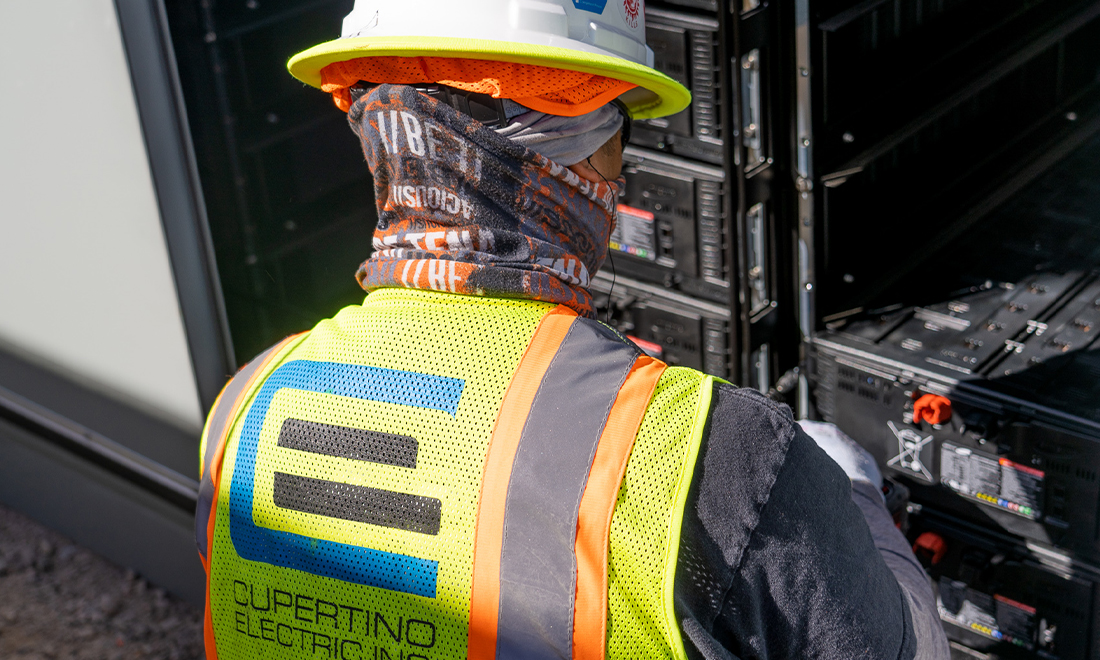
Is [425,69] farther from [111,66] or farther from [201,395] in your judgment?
[201,395]

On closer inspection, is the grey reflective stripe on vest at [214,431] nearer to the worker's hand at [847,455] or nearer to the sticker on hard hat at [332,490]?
the sticker on hard hat at [332,490]

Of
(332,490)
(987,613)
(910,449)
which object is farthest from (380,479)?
(987,613)

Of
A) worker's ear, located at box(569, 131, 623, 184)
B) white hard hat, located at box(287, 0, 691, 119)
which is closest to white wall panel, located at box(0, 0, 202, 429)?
white hard hat, located at box(287, 0, 691, 119)

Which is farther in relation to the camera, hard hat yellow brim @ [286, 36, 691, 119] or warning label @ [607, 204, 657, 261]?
warning label @ [607, 204, 657, 261]

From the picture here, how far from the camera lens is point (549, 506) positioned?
1311 mm

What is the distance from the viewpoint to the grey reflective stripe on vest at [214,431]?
1.61m

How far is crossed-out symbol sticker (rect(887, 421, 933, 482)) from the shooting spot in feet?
8.75

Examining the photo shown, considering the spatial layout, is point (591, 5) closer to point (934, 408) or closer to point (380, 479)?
point (380, 479)

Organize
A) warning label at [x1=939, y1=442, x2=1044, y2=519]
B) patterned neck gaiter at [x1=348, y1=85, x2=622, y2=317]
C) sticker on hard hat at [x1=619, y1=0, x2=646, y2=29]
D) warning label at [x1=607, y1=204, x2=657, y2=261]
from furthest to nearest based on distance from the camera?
warning label at [x1=607, y1=204, x2=657, y2=261], warning label at [x1=939, y1=442, x2=1044, y2=519], sticker on hard hat at [x1=619, y1=0, x2=646, y2=29], patterned neck gaiter at [x1=348, y1=85, x2=622, y2=317]

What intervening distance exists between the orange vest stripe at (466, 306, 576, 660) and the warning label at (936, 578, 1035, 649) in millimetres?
1808

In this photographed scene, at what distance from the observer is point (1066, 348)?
259cm

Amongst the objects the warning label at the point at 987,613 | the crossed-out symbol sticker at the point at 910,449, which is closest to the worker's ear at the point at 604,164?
the crossed-out symbol sticker at the point at 910,449

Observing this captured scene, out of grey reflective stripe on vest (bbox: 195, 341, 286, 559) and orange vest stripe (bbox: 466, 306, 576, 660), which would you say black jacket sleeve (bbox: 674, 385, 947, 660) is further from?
grey reflective stripe on vest (bbox: 195, 341, 286, 559)

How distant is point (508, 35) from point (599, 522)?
0.74m
